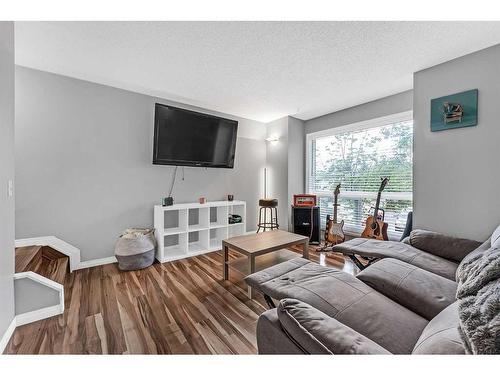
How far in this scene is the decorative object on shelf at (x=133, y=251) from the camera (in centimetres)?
254

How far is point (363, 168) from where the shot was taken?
3.38 metres

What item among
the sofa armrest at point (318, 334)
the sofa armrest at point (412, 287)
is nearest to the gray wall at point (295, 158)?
the sofa armrest at point (412, 287)

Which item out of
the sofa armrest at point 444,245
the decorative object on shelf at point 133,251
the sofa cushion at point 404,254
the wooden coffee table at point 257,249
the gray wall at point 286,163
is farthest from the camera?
the gray wall at point 286,163

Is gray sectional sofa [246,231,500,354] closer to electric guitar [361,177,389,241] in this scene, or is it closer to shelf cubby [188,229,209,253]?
electric guitar [361,177,389,241]

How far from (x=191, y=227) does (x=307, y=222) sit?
1.98 m

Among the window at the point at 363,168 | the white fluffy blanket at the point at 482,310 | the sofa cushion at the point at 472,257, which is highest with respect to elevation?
the window at the point at 363,168

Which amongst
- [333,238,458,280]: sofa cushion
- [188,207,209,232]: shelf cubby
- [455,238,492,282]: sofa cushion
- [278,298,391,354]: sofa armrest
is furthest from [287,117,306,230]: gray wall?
[278,298,391,354]: sofa armrest

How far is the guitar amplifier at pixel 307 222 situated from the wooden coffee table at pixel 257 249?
39.0 inches

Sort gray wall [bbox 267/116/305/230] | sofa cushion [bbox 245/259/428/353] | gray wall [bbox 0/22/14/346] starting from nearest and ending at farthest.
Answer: sofa cushion [bbox 245/259/428/353] < gray wall [bbox 0/22/14/346] < gray wall [bbox 267/116/305/230]

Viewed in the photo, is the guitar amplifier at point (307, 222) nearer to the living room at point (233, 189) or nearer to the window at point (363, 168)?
the living room at point (233, 189)

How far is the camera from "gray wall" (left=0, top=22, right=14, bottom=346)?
136 cm

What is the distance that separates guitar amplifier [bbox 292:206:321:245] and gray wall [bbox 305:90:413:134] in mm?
1560

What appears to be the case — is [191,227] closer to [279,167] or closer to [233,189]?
[233,189]
